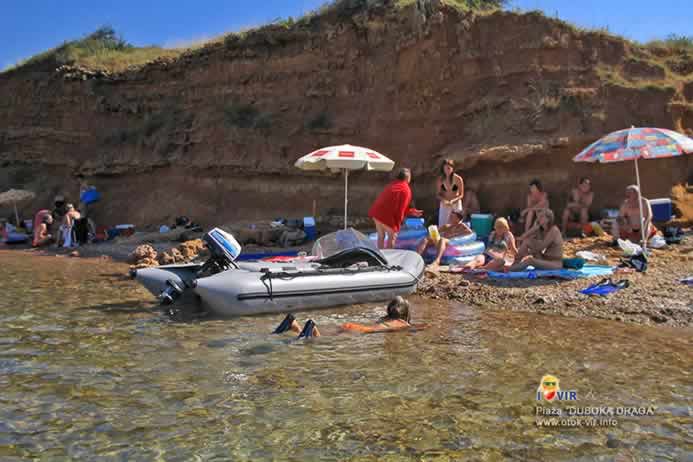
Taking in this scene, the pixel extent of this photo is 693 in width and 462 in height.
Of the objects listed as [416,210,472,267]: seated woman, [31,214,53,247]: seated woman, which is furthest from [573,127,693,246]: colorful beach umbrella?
[31,214,53,247]: seated woman

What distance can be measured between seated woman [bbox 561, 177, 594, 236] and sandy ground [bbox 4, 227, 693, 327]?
1.12 metres

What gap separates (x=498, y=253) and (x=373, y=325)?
384 centimetres

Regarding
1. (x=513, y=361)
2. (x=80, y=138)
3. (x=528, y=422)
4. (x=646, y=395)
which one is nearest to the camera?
(x=528, y=422)

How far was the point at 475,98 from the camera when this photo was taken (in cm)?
1370

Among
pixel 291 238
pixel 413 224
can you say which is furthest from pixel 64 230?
pixel 413 224

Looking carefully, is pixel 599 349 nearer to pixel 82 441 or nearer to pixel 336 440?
pixel 336 440

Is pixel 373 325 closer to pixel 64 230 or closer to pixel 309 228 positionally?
pixel 309 228

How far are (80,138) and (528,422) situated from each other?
19.8 metres

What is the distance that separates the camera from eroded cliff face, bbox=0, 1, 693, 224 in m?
12.4

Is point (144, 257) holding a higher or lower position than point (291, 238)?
lower

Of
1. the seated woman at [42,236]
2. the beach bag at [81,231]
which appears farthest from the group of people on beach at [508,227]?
the seated woman at [42,236]

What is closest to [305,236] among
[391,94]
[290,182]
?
[290,182]

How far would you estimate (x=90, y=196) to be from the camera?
59.3 feet

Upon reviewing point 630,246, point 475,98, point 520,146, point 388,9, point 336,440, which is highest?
point 388,9
